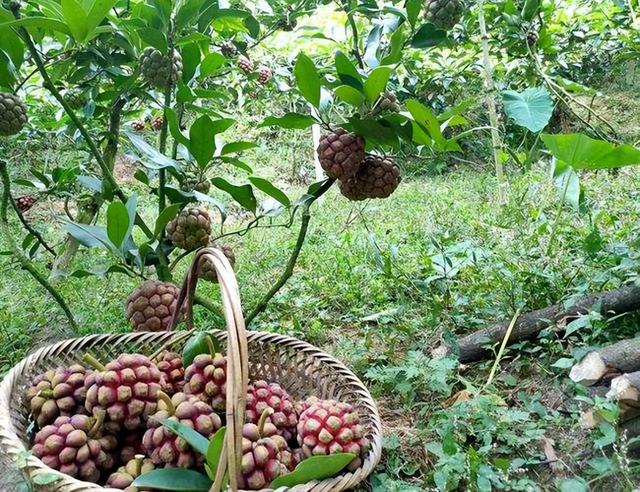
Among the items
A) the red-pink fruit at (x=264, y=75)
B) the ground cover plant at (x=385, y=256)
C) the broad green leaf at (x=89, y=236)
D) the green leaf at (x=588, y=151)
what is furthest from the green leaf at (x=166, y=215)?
the red-pink fruit at (x=264, y=75)

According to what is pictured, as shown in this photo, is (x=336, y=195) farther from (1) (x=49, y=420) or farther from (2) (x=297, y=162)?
(1) (x=49, y=420)

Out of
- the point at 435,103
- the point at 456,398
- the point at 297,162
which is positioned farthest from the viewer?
the point at 297,162

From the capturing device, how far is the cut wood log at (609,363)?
38.9 inches

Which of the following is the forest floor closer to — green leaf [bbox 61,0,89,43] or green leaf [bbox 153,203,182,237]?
green leaf [bbox 153,203,182,237]

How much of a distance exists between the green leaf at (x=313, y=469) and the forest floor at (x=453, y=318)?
0.58 ft

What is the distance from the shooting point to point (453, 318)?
1.47 meters

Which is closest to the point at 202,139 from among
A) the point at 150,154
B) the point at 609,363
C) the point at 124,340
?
the point at 150,154

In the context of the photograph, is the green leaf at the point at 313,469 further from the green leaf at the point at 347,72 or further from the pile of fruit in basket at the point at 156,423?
the green leaf at the point at 347,72

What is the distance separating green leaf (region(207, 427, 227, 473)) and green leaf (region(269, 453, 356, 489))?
96mm

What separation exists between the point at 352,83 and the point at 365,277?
93 cm

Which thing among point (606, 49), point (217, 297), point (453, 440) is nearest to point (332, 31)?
point (217, 297)

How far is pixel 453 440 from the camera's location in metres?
0.93

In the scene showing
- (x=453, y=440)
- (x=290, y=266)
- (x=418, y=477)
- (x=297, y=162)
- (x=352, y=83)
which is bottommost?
(x=297, y=162)

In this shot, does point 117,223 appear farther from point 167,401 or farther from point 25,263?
point 25,263
